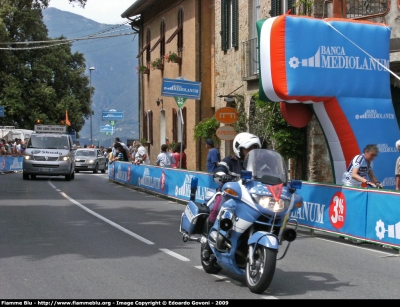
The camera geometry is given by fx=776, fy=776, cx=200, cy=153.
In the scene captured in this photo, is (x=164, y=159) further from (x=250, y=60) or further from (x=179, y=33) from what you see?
(x=179, y=33)

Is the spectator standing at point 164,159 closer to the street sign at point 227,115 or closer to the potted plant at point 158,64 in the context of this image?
the street sign at point 227,115

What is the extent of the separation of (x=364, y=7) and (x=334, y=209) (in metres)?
7.40

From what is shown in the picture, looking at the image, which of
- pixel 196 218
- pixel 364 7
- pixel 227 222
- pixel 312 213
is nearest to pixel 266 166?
pixel 227 222

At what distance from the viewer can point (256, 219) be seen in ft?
25.6

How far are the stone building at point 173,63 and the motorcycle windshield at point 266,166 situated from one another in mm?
21333

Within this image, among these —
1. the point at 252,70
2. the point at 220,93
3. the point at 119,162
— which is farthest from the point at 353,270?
the point at 119,162

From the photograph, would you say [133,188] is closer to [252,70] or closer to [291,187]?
[252,70]

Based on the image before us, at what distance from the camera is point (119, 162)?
3062cm

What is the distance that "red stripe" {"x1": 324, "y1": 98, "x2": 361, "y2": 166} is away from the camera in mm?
15531

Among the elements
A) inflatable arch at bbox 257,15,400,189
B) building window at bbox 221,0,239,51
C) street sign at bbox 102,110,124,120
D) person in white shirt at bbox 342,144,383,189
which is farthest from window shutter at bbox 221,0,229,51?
street sign at bbox 102,110,124,120

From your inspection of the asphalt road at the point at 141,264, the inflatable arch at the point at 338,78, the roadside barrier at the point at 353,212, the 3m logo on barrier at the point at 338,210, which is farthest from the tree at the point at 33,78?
the 3m logo on barrier at the point at 338,210

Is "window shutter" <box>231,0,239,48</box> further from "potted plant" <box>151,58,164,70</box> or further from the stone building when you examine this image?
"potted plant" <box>151,58,164,70</box>

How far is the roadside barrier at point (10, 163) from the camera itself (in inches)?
1624

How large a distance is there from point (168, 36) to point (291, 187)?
27.3 metres
